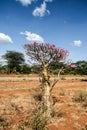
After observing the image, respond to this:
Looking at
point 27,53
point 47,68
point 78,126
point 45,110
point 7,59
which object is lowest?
point 78,126

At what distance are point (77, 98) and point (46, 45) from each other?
17.8 ft

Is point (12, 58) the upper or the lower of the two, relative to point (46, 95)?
upper

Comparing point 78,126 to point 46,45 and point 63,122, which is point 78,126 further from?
point 46,45

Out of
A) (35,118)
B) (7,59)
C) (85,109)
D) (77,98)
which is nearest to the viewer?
(35,118)

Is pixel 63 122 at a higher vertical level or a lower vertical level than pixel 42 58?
lower

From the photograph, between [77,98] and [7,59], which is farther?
[7,59]

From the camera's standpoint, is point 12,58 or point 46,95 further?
point 12,58

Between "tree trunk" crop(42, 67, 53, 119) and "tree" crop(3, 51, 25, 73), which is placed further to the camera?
"tree" crop(3, 51, 25, 73)

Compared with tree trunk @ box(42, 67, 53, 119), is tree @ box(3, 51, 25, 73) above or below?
above

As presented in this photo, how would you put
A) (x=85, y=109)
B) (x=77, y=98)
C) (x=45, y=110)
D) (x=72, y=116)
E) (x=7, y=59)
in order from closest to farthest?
(x=45, y=110), (x=72, y=116), (x=85, y=109), (x=77, y=98), (x=7, y=59)

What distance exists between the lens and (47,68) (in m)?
9.78

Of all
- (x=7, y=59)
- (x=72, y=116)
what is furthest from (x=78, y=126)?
(x=7, y=59)

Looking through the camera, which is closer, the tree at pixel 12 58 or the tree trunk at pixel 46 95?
the tree trunk at pixel 46 95

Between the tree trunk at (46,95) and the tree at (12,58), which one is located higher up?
the tree at (12,58)
